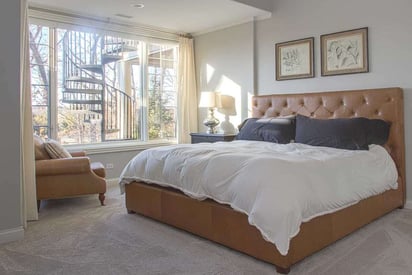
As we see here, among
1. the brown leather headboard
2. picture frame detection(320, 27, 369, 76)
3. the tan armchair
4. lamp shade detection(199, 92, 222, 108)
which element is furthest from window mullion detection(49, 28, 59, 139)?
picture frame detection(320, 27, 369, 76)

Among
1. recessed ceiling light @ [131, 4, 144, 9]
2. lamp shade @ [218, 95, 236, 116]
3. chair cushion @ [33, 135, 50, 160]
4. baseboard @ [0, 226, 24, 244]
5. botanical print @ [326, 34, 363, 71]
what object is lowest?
baseboard @ [0, 226, 24, 244]

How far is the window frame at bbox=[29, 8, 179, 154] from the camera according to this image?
4812 mm

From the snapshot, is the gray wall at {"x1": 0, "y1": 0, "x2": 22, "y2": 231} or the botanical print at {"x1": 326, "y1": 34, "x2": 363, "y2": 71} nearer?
the gray wall at {"x1": 0, "y1": 0, "x2": 22, "y2": 231}

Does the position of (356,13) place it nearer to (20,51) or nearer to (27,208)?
(20,51)

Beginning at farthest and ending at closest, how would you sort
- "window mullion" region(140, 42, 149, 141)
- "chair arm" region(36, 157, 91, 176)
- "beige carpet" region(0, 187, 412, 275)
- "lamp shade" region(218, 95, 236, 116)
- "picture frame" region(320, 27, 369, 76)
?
1. "window mullion" region(140, 42, 149, 141)
2. "lamp shade" region(218, 95, 236, 116)
3. "picture frame" region(320, 27, 369, 76)
4. "chair arm" region(36, 157, 91, 176)
5. "beige carpet" region(0, 187, 412, 275)

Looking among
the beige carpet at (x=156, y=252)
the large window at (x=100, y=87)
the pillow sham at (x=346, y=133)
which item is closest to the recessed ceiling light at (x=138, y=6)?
the large window at (x=100, y=87)

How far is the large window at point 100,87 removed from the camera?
4.88 meters

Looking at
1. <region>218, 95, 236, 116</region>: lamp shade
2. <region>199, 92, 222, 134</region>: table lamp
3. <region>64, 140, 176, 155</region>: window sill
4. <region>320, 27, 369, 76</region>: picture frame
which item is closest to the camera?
<region>320, 27, 369, 76</region>: picture frame

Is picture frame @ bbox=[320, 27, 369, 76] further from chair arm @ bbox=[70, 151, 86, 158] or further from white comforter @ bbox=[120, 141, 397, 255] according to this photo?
chair arm @ bbox=[70, 151, 86, 158]

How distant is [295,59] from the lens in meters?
4.88

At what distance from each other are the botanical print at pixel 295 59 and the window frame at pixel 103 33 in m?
2.12

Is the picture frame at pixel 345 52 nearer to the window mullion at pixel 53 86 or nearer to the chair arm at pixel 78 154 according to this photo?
the chair arm at pixel 78 154

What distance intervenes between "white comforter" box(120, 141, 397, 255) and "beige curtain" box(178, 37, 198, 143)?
2.60m

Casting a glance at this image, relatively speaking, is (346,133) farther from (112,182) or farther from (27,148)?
(112,182)
